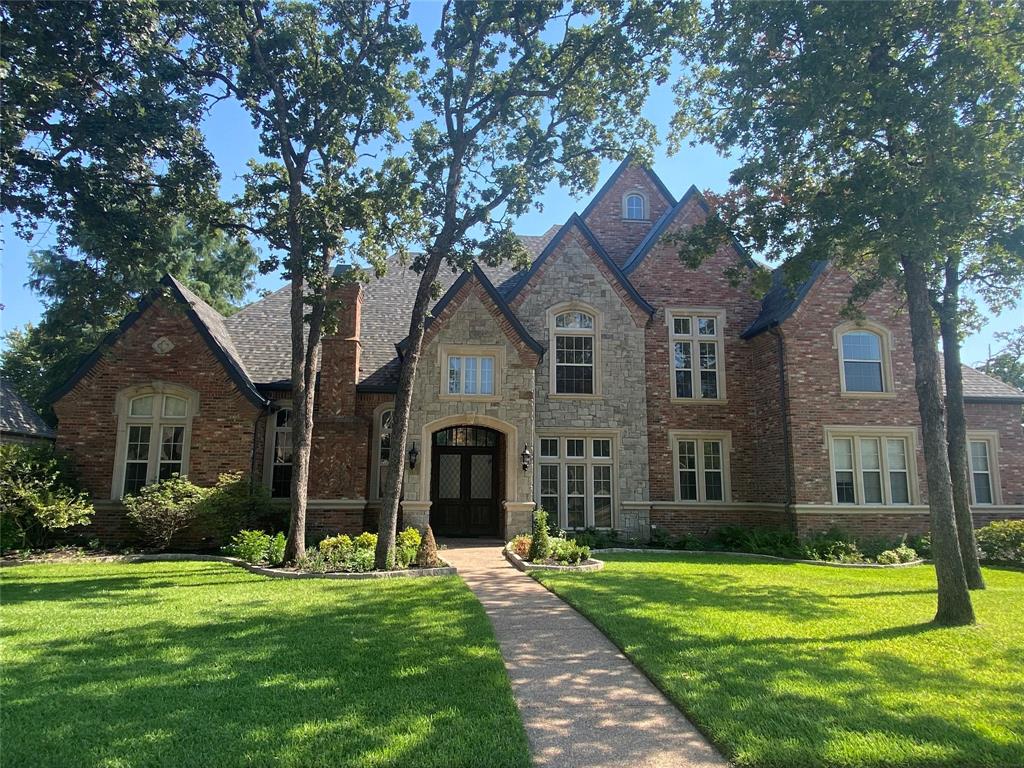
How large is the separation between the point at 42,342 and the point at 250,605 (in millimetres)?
24583

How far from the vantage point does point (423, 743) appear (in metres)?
4.14

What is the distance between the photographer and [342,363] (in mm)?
16672

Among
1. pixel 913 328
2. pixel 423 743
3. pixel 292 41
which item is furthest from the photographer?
pixel 292 41

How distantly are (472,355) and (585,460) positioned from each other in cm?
450

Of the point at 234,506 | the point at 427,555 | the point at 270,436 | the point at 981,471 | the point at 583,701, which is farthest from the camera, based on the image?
the point at 981,471

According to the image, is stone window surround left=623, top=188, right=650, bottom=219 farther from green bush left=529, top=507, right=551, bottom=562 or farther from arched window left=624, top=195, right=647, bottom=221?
green bush left=529, top=507, right=551, bottom=562

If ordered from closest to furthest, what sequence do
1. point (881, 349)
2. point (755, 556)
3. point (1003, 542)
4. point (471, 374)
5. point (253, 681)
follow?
point (253, 681) → point (1003, 542) → point (755, 556) → point (471, 374) → point (881, 349)

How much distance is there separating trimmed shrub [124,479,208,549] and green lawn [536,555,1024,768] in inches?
348

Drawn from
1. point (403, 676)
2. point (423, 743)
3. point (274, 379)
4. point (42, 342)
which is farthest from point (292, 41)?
point (42, 342)

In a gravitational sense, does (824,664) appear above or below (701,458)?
below

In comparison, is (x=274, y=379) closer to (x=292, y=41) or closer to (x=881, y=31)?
(x=292, y=41)

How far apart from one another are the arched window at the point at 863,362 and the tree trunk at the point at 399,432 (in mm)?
12455

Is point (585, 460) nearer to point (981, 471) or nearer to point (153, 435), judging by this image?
point (153, 435)

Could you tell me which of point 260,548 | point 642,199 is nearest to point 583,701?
point 260,548
